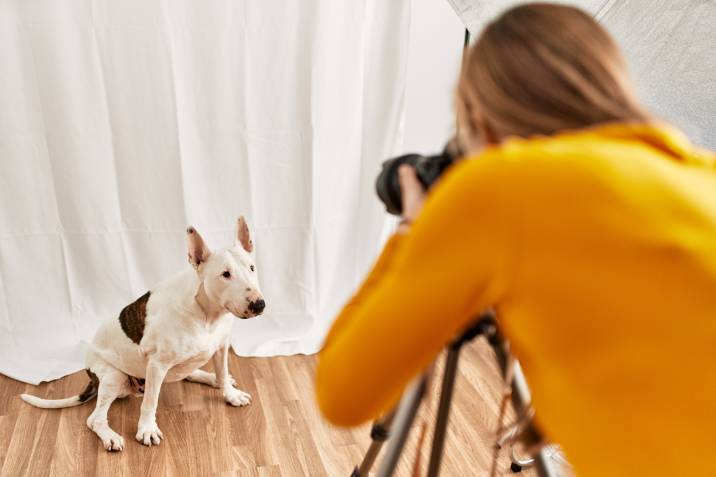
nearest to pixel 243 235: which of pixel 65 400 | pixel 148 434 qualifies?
pixel 148 434

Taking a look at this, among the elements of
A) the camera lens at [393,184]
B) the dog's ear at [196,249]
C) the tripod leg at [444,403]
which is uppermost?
the camera lens at [393,184]

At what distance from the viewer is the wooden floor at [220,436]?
68.8 inches

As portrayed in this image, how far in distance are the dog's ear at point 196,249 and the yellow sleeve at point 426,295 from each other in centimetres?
114

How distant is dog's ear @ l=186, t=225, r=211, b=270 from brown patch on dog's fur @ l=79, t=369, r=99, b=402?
47cm

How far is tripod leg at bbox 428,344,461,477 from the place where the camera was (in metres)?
0.92

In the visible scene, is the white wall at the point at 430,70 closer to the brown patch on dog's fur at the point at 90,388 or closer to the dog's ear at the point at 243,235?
the dog's ear at the point at 243,235

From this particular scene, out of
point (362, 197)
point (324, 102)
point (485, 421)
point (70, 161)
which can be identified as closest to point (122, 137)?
point (70, 161)

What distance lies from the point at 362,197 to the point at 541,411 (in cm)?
178

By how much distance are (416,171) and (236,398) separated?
53.8 inches

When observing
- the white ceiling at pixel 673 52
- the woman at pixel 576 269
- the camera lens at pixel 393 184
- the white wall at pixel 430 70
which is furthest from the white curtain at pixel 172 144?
the woman at pixel 576 269

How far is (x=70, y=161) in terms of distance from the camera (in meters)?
2.15

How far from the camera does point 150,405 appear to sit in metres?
1.83

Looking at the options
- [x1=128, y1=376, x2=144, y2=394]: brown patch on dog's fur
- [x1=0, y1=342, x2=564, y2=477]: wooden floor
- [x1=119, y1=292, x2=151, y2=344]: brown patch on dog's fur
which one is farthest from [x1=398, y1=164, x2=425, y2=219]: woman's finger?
[x1=128, y1=376, x2=144, y2=394]: brown patch on dog's fur

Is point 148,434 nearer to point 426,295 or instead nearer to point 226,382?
point 226,382
